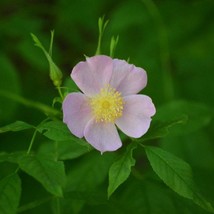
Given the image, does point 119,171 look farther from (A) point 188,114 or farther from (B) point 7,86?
(B) point 7,86

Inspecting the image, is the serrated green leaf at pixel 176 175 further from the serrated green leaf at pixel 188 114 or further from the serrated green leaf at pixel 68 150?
the serrated green leaf at pixel 188 114

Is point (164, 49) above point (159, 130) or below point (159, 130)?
above

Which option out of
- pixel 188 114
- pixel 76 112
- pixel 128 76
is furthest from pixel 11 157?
pixel 188 114

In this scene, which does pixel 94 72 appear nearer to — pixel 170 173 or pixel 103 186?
pixel 170 173

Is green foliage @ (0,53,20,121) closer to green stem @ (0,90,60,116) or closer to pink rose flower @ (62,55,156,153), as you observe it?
green stem @ (0,90,60,116)

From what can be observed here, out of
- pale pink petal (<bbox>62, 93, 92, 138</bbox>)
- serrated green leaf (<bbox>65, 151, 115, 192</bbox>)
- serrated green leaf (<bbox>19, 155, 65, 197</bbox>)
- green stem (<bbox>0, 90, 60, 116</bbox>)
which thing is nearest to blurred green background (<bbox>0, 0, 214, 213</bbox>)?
green stem (<bbox>0, 90, 60, 116</bbox>)

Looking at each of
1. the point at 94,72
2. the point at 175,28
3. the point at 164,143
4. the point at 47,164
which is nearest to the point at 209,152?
the point at 164,143

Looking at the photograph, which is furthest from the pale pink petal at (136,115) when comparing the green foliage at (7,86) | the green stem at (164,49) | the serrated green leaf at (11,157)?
the green stem at (164,49)
